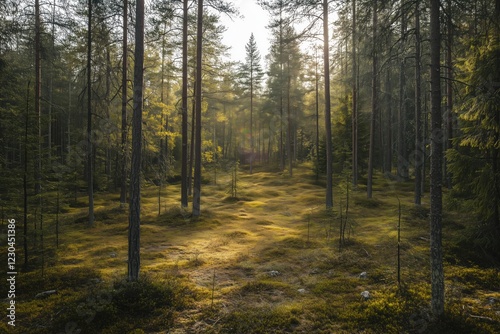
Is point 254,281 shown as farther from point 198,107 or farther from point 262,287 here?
point 198,107

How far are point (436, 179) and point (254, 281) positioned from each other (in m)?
4.93

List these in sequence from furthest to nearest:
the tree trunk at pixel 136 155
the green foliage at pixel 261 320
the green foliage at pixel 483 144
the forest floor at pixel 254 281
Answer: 1. the green foliage at pixel 483 144
2. the tree trunk at pixel 136 155
3. the forest floor at pixel 254 281
4. the green foliage at pixel 261 320

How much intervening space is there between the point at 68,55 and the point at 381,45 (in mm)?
17577

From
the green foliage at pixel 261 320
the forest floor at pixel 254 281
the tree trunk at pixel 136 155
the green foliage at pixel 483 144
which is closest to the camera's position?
the green foliage at pixel 261 320

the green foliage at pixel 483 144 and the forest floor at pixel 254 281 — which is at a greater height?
the green foliage at pixel 483 144

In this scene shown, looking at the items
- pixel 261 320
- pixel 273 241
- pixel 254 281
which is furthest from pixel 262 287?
pixel 273 241

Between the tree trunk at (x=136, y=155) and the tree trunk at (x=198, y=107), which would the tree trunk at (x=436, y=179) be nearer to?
the tree trunk at (x=136, y=155)

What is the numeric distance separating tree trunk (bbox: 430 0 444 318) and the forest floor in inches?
16.8

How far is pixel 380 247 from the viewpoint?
9.80m

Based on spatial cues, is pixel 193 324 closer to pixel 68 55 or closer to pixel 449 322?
pixel 449 322

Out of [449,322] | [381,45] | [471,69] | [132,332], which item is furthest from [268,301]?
[471,69]

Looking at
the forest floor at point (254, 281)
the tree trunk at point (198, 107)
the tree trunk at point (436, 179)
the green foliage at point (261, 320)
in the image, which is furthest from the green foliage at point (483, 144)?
the tree trunk at point (198, 107)

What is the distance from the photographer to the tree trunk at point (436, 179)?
5473 millimetres

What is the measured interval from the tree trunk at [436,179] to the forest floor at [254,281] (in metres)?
0.43
